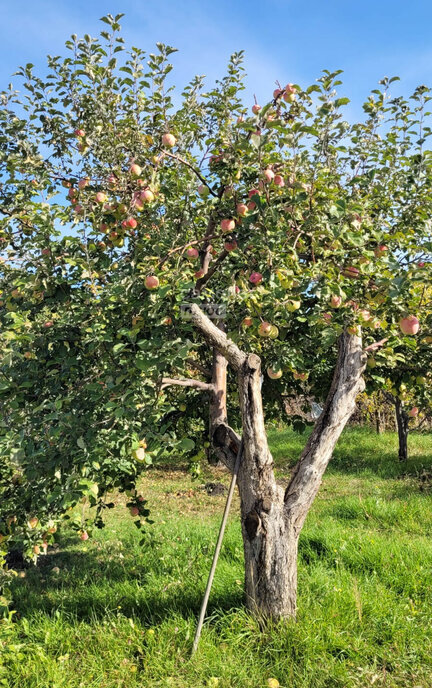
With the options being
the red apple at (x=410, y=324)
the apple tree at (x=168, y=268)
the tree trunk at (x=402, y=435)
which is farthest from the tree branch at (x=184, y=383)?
the tree trunk at (x=402, y=435)

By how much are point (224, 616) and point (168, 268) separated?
8.43ft

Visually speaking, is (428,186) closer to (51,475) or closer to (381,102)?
(381,102)

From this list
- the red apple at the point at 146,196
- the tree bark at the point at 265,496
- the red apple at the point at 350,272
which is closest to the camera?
the red apple at the point at 146,196

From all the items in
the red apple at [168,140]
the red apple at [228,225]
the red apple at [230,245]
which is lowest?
the red apple at [230,245]

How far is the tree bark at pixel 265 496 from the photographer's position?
3.69 metres

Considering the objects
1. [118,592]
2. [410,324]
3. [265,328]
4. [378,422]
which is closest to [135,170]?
[265,328]

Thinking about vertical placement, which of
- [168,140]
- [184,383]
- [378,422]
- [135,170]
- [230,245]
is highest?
[168,140]

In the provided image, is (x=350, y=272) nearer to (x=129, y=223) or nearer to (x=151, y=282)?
(x=151, y=282)

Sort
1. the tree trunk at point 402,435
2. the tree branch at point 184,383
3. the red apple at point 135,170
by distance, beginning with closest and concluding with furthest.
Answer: the red apple at point 135,170
the tree branch at point 184,383
the tree trunk at point 402,435

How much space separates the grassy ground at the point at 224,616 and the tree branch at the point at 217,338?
6.09 feet

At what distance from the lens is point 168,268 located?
357 centimetres

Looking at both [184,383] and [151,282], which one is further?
[184,383]

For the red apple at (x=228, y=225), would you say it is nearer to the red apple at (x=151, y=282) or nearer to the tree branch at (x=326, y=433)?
the red apple at (x=151, y=282)

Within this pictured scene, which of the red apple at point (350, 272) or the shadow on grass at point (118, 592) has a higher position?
the red apple at point (350, 272)
